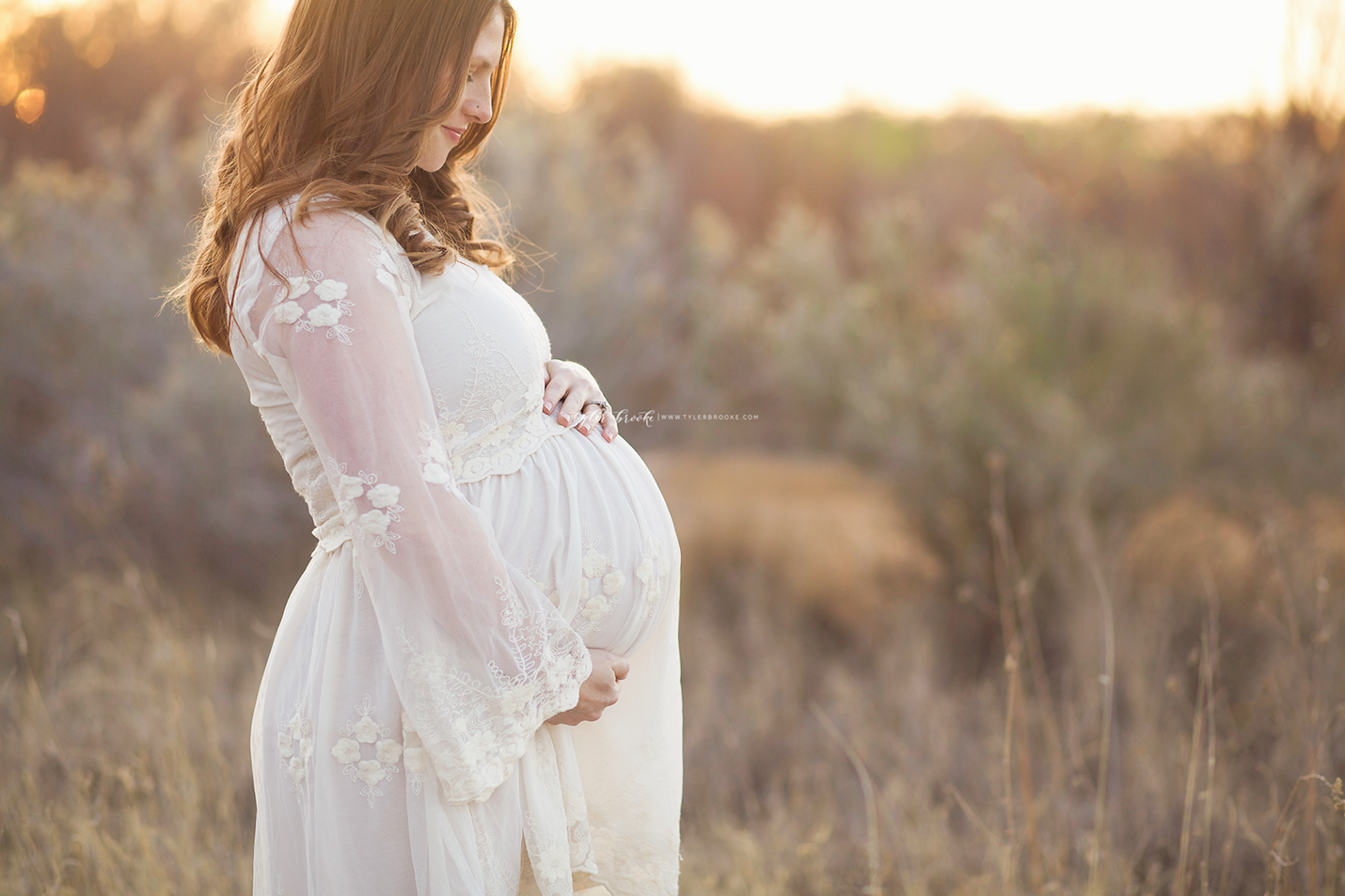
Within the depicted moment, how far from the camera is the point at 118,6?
273 inches

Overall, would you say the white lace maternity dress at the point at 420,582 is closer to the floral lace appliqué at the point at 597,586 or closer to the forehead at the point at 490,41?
the floral lace appliqué at the point at 597,586

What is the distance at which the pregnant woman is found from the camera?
103 centimetres

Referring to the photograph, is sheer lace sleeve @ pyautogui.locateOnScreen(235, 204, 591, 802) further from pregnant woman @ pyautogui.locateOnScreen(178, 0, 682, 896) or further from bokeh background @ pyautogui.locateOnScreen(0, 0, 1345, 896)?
bokeh background @ pyautogui.locateOnScreen(0, 0, 1345, 896)

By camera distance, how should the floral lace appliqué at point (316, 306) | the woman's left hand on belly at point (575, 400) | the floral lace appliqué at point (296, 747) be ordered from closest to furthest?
the floral lace appliqué at point (316, 306)
the floral lace appliqué at point (296, 747)
the woman's left hand on belly at point (575, 400)

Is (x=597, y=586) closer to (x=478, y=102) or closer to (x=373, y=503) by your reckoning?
(x=373, y=503)

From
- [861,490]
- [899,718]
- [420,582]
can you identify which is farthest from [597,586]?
[861,490]

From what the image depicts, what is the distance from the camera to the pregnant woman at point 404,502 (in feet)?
3.37

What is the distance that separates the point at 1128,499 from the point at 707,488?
2.82 meters

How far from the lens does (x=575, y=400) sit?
1347 millimetres

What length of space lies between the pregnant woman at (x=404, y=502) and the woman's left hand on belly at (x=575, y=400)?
4 centimetres

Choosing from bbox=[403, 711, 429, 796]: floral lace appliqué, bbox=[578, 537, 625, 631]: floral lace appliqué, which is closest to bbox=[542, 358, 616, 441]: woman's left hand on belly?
bbox=[578, 537, 625, 631]: floral lace appliqué

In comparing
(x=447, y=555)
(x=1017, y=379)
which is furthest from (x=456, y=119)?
(x=1017, y=379)

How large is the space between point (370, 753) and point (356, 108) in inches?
32.2

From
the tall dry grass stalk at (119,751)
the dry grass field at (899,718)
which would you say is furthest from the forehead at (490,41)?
the tall dry grass stalk at (119,751)
